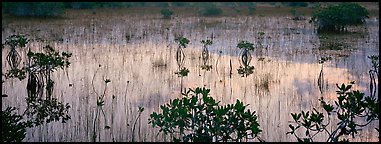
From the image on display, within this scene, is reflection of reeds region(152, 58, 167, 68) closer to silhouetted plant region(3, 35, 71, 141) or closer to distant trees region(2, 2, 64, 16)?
silhouetted plant region(3, 35, 71, 141)

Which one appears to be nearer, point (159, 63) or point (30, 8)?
point (159, 63)

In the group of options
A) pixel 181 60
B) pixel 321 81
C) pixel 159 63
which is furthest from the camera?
pixel 181 60

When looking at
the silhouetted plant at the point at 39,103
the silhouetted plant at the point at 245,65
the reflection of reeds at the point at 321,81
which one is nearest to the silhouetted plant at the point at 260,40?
the silhouetted plant at the point at 245,65

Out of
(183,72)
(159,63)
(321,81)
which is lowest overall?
(321,81)

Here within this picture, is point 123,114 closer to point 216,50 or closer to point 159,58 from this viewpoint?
point 159,58

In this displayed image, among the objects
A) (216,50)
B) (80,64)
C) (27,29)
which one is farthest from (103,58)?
(27,29)

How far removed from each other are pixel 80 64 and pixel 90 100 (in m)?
3.15

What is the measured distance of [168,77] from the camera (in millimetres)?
8984

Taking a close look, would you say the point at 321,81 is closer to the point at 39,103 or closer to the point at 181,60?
the point at 181,60

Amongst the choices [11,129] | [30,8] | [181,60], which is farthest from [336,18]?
[30,8]

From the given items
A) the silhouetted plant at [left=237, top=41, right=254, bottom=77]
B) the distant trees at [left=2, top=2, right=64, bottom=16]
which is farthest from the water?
the distant trees at [left=2, top=2, right=64, bottom=16]

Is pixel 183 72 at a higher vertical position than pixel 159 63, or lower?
lower

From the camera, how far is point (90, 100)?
727 centimetres

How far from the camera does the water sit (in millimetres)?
6098
